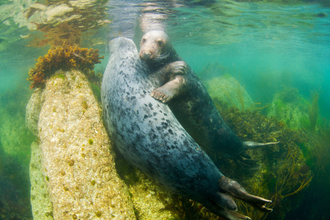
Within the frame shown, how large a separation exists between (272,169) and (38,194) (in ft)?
21.9

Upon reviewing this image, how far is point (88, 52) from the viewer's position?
16.1 ft

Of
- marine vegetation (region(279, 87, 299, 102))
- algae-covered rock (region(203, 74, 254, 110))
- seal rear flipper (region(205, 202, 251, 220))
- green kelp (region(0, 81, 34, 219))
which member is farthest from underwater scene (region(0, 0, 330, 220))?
marine vegetation (region(279, 87, 299, 102))

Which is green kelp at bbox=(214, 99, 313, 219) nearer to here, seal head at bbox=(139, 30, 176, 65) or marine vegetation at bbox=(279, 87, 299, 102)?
seal head at bbox=(139, 30, 176, 65)

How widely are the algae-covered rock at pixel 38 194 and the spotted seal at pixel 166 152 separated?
276 centimetres

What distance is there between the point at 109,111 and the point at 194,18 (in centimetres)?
1223

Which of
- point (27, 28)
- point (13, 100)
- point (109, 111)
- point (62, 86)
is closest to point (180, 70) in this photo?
point (109, 111)

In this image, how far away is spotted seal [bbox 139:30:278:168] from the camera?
10.1ft

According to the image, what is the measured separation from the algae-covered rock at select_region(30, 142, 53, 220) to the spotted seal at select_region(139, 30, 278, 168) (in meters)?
3.47

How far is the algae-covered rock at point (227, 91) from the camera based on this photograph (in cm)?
1143

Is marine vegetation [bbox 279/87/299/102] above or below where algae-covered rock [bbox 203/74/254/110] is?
below

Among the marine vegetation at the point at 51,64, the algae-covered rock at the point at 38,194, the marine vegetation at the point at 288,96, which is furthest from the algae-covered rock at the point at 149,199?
the marine vegetation at the point at 288,96

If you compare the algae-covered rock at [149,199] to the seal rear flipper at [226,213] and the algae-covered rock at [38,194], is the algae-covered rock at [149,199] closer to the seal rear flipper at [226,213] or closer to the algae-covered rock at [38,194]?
the seal rear flipper at [226,213]

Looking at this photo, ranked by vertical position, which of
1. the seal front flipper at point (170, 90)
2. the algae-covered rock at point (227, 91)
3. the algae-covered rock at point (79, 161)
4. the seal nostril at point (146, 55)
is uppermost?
the seal nostril at point (146, 55)

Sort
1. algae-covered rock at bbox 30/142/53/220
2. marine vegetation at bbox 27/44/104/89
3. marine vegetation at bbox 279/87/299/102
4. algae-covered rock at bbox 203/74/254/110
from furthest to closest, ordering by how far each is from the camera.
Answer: marine vegetation at bbox 279/87/299/102 → algae-covered rock at bbox 203/74/254/110 → marine vegetation at bbox 27/44/104/89 → algae-covered rock at bbox 30/142/53/220
